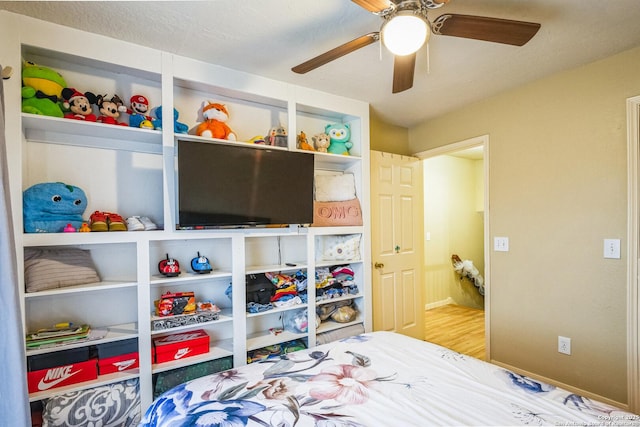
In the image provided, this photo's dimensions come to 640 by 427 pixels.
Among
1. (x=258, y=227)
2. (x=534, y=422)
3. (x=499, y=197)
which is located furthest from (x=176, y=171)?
(x=499, y=197)

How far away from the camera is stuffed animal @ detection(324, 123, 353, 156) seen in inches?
110

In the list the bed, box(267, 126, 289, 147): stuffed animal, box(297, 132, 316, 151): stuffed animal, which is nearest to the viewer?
the bed

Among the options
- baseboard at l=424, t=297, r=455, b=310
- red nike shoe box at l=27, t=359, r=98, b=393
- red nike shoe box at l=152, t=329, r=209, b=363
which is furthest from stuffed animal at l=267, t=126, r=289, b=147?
baseboard at l=424, t=297, r=455, b=310

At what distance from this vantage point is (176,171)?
6.46 ft

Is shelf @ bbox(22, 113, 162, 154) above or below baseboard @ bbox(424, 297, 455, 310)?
above

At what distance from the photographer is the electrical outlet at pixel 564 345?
91.0 inches

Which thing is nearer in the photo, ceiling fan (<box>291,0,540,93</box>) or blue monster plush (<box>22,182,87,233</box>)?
ceiling fan (<box>291,0,540,93</box>)

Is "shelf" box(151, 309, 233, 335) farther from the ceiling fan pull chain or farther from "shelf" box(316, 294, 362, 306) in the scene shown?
the ceiling fan pull chain

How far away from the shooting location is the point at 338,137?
279cm

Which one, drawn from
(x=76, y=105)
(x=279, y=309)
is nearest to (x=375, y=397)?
(x=279, y=309)

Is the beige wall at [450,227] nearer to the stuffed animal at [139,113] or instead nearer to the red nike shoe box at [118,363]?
the stuffed animal at [139,113]

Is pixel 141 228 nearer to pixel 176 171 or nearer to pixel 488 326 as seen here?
pixel 176 171

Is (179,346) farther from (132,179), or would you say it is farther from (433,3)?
(433,3)

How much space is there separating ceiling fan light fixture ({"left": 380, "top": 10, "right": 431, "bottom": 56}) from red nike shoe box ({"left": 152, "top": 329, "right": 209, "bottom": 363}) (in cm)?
204
